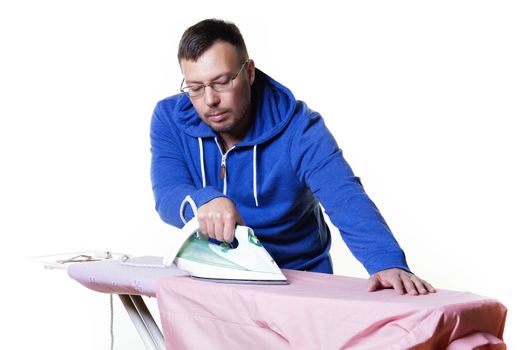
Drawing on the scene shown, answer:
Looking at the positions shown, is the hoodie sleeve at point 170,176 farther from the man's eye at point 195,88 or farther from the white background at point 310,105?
the white background at point 310,105

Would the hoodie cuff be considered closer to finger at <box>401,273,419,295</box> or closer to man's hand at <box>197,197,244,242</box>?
man's hand at <box>197,197,244,242</box>

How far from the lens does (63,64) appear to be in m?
4.07

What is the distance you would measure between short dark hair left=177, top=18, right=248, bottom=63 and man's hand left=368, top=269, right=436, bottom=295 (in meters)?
0.82

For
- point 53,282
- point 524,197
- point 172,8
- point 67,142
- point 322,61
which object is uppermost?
point 172,8

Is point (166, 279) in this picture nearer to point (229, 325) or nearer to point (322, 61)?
point (229, 325)

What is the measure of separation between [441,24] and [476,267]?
45.4 inches

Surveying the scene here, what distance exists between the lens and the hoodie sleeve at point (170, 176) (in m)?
2.24

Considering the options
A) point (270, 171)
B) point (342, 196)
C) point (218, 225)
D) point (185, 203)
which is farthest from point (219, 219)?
point (270, 171)

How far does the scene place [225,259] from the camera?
2.01m

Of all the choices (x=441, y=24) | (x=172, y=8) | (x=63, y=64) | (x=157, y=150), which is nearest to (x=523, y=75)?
(x=441, y=24)

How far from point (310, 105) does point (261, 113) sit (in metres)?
1.45

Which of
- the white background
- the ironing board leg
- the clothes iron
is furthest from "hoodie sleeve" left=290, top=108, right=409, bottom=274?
the white background

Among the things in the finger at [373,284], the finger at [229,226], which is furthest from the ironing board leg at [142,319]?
the finger at [373,284]

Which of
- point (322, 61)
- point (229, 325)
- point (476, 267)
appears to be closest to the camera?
point (229, 325)
